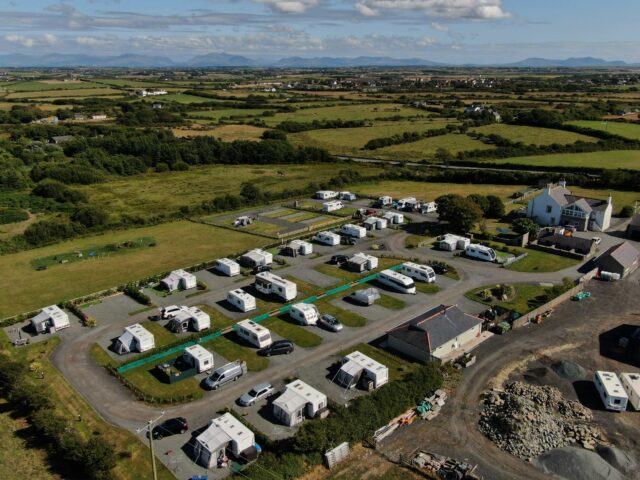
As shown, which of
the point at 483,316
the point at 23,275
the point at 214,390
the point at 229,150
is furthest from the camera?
the point at 229,150

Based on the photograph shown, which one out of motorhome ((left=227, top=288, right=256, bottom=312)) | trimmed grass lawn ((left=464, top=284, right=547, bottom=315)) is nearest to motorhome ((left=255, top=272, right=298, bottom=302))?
motorhome ((left=227, top=288, right=256, bottom=312))

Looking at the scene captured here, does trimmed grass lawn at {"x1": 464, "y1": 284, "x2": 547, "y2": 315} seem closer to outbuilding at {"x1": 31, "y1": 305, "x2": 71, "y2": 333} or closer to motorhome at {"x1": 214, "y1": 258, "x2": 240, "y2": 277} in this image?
motorhome at {"x1": 214, "y1": 258, "x2": 240, "y2": 277}

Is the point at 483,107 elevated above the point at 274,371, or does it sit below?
above

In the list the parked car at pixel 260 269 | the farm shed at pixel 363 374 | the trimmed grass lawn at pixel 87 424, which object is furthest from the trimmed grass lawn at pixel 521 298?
the trimmed grass lawn at pixel 87 424

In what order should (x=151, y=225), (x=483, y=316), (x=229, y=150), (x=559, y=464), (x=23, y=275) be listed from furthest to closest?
1. (x=229, y=150)
2. (x=151, y=225)
3. (x=23, y=275)
4. (x=483, y=316)
5. (x=559, y=464)

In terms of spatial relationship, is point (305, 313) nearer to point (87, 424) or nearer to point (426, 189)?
point (87, 424)

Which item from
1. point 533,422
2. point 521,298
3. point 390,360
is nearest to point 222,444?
point 390,360

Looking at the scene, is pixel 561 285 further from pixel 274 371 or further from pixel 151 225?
pixel 151 225

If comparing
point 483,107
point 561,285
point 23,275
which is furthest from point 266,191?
point 483,107
